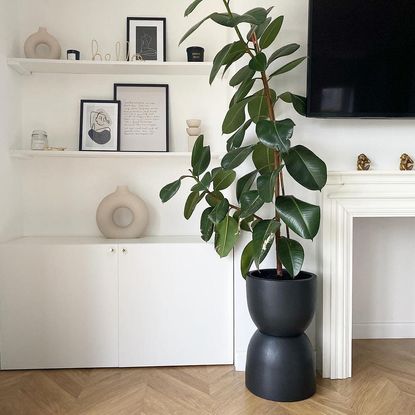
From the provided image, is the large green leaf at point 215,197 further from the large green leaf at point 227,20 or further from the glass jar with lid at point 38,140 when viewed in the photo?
the glass jar with lid at point 38,140

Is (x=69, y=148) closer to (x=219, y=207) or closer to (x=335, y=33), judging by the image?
(x=219, y=207)

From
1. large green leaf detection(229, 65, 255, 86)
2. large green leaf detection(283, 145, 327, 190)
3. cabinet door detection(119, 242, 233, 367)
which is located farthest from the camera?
cabinet door detection(119, 242, 233, 367)

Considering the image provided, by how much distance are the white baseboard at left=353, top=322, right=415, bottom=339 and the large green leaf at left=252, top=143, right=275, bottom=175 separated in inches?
53.4

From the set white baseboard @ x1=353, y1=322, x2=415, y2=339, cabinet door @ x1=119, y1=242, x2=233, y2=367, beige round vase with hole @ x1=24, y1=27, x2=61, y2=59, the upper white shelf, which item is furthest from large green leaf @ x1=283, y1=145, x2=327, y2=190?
beige round vase with hole @ x1=24, y1=27, x2=61, y2=59

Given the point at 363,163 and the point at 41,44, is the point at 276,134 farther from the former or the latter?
the point at 41,44

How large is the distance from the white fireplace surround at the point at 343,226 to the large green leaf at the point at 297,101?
356mm

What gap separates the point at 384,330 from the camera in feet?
10.5

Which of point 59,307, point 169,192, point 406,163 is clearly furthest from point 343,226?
point 59,307

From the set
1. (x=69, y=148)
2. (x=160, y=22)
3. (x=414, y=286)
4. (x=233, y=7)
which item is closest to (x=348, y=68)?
(x=233, y=7)

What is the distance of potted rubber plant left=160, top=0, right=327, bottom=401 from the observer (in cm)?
218

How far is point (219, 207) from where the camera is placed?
7.67 ft

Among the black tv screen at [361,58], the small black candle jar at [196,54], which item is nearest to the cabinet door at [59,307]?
the small black candle jar at [196,54]

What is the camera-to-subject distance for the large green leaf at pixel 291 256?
221cm

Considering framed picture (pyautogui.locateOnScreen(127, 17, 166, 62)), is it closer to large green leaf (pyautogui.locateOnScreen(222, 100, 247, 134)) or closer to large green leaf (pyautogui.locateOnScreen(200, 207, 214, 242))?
large green leaf (pyautogui.locateOnScreen(222, 100, 247, 134))
